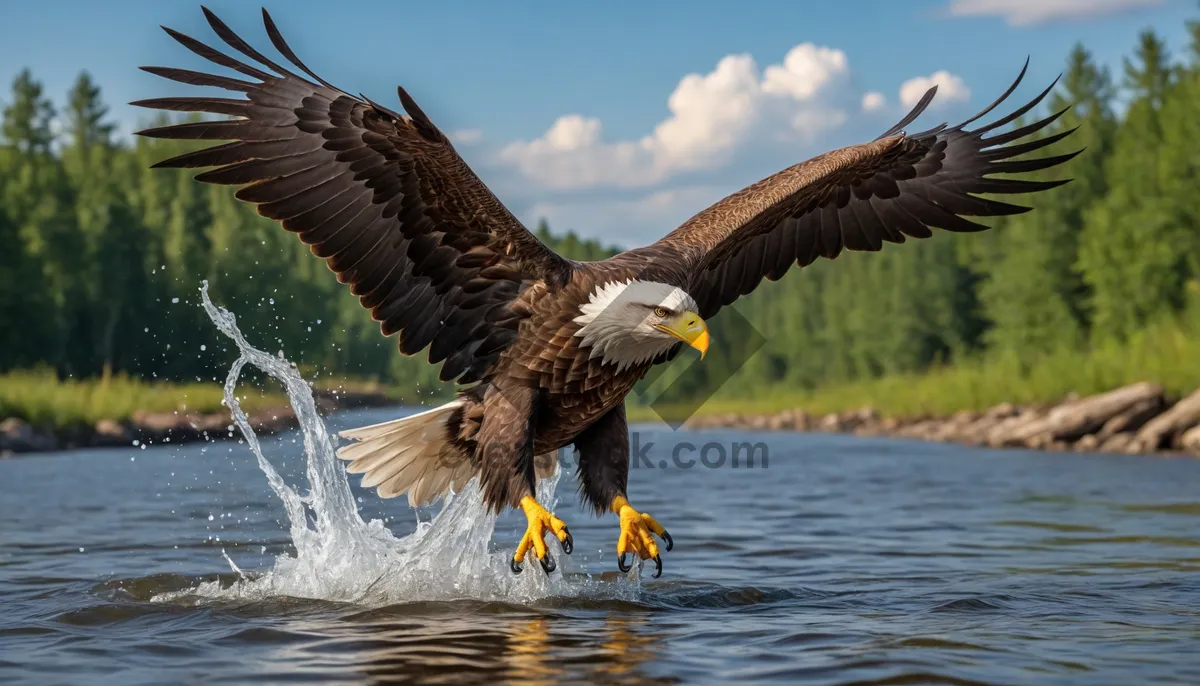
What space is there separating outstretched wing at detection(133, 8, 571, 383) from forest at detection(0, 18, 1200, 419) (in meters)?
17.8

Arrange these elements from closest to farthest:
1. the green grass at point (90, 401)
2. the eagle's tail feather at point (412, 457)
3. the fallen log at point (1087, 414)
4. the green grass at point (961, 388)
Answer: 1. the eagle's tail feather at point (412, 457)
2. the fallen log at point (1087, 414)
3. the green grass at point (961, 388)
4. the green grass at point (90, 401)

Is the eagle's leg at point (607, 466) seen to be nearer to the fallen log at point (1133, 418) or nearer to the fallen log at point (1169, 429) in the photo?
the fallen log at point (1169, 429)

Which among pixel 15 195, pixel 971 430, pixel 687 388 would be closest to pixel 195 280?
pixel 15 195

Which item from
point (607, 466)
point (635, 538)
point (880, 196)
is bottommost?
point (635, 538)

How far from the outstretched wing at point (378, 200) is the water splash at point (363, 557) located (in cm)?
80

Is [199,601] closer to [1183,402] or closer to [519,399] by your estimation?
[519,399]

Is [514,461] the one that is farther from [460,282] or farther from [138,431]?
[138,431]

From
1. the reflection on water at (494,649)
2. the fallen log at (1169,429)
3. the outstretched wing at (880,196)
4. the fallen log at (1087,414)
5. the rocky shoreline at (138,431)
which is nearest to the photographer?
the reflection on water at (494,649)

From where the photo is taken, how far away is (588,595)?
6059 millimetres

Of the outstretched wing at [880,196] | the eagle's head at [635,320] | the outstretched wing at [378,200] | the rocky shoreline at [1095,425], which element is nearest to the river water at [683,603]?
the eagle's head at [635,320]

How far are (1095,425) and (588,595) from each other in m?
16.8

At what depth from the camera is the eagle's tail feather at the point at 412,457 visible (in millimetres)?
6270

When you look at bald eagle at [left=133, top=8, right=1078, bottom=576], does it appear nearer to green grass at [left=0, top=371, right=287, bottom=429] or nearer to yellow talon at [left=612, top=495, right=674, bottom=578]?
yellow talon at [left=612, top=495, right=674, bottom=578]

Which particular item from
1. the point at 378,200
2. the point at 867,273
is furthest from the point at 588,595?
the point at 867,273
